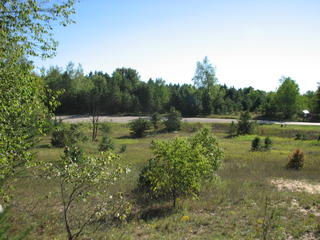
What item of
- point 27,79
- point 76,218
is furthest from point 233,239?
point 27,79

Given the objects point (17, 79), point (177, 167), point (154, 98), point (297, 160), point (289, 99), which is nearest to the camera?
point (17, 79)

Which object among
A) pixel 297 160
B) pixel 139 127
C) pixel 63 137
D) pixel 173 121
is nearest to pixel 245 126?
pixel 173 121

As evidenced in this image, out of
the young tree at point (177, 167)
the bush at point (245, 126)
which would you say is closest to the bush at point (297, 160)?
the young tree at point (177, 167)

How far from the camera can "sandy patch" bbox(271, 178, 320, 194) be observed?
13.5 m

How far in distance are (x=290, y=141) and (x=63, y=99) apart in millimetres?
57618

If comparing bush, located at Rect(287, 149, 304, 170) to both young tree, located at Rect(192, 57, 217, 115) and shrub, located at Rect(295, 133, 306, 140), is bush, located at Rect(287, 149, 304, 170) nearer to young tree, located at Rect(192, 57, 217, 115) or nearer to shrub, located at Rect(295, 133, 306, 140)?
shrub, located at Rect(295, 133, 306, 140)

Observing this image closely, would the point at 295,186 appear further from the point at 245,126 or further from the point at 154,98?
the point at 154,98

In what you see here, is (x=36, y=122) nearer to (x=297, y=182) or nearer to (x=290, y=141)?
(x=297, y=182)

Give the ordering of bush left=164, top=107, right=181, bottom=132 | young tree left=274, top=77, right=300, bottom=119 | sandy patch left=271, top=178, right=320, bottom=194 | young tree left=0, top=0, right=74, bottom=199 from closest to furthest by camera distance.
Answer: young tree left=0, top=0, right=74, bottom=199 < sandy patch left=271, top=178, right=320, bottom=194 < bush left=164, top=107, right=181, bottom=132 < young tree left=274, top=77, right=300, bottom=119

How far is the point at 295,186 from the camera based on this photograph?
14.4m

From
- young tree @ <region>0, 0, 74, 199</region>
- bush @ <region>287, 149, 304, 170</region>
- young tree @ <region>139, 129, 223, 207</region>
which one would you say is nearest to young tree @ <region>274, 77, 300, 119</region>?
bush @ <region>287, 149, 304, 170</region>

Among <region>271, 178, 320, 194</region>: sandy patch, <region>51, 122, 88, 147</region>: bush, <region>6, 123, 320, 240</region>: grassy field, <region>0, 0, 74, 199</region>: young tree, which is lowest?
<region>271, 178, 320, 194</region>: sandy patch

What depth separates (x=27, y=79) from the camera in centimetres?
585

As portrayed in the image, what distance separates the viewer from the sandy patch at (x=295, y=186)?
44.3ft
